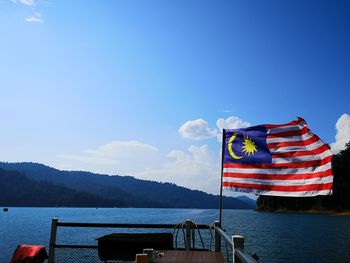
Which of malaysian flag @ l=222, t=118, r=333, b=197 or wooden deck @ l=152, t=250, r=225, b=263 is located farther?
malaysian flag @ l=222, t=118, r=333, b=197

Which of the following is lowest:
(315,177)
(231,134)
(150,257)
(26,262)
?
(26,262)

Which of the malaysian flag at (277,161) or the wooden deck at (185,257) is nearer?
the wooden deck at (185,257)

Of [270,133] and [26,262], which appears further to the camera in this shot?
[270,133]

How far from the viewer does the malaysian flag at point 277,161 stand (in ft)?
30.8

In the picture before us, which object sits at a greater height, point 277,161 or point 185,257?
point 277,161

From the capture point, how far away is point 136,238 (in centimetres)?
856

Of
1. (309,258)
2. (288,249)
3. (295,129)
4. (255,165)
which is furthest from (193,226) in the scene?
(288,249)

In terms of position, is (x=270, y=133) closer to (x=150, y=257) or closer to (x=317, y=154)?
(x=317, y=154)

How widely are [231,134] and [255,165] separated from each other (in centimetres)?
115

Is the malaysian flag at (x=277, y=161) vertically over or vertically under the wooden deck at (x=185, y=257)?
over

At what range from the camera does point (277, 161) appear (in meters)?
10.3

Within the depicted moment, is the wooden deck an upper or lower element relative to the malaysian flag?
lower

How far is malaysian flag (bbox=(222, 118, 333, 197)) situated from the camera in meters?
9.38

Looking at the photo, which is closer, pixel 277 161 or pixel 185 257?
pixel 185 257
